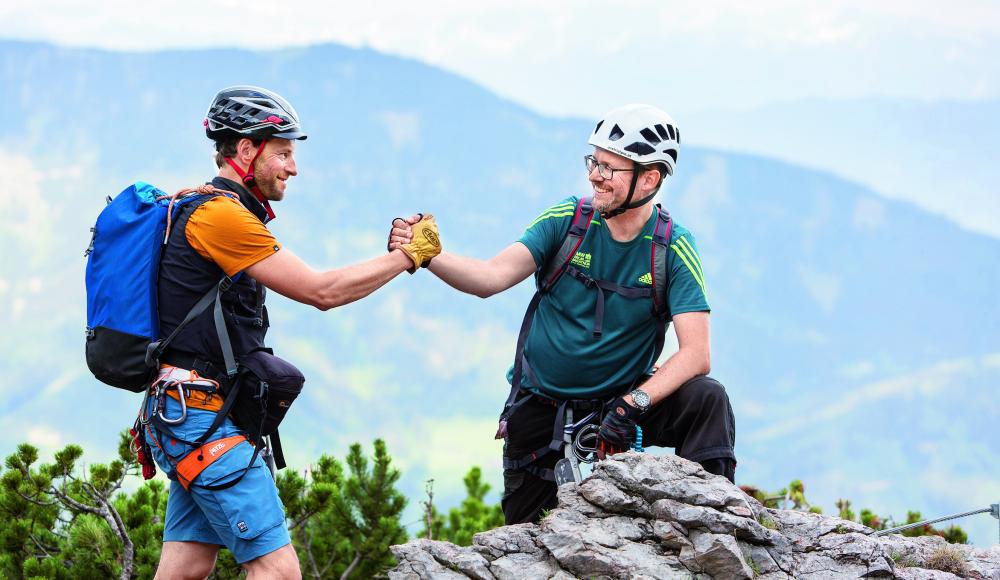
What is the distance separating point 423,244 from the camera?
22.7ft

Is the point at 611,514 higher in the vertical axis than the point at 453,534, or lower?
lower

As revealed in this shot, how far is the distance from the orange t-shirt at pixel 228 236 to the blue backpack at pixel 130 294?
0.16 m

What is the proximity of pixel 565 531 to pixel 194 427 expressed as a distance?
2321 mm

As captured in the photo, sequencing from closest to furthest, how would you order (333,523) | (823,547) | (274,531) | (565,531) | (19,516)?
(274,531) < (565,531) < (823,547) < (19,516) < (333,523)

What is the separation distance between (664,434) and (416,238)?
8.07 feet

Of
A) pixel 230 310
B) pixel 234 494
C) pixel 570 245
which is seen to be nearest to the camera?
pixel 234 494

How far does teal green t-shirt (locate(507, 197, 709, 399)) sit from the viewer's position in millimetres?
7961

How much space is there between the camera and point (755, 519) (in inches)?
273

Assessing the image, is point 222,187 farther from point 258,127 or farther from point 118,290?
point 118,290

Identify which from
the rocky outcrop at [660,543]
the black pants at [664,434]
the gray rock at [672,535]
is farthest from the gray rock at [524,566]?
the black pants at [664,434]

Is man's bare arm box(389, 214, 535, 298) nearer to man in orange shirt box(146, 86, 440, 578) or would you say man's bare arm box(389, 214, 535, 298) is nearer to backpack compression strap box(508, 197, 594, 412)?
backpack compression strap box(508, 197, 594, 412)

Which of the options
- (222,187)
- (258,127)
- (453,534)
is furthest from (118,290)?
(453,534)

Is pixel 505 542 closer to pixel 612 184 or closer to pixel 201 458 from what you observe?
pixel 201 458

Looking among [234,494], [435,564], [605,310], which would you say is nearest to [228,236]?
[234,494]
